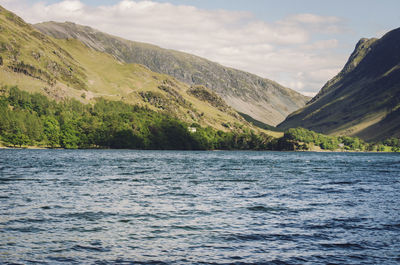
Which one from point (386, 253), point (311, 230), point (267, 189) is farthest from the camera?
point (267, 189)

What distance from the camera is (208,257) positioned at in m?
26.1

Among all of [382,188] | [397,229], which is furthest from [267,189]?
[397,229]

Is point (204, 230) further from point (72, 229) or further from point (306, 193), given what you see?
point (306, 193)

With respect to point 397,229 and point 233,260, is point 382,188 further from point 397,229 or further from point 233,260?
point 233,260

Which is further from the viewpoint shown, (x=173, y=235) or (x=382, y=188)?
(x=382, y=188)

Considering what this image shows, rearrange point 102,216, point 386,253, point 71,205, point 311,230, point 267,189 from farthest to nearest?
point 267,189 < point 71,205 < point 102,216 < point 311,230 < point 386,253

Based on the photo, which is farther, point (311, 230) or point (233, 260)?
point (311, 230)

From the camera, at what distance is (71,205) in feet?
149

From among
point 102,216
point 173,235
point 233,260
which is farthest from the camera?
point 102,216

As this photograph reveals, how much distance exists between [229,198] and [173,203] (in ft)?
28.3

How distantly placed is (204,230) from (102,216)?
35.6 feet

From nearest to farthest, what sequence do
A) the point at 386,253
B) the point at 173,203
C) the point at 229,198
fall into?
the point at 386,253, the point at 173,203, the point at 229,198

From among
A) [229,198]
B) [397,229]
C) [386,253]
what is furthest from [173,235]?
[229,198]

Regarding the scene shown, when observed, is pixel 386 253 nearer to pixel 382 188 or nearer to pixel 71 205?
pixel 71 205
